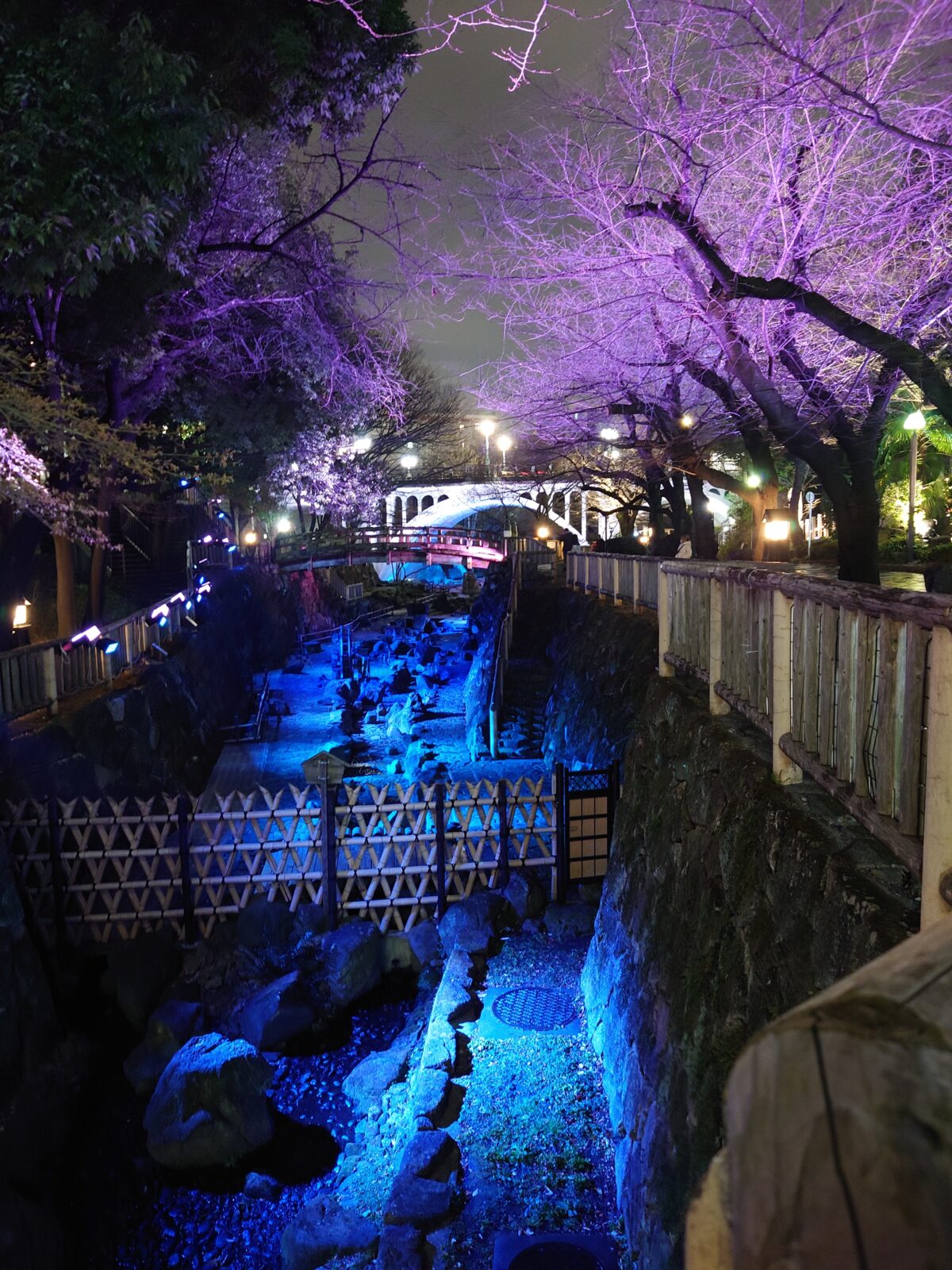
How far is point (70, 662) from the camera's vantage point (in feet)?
50.1

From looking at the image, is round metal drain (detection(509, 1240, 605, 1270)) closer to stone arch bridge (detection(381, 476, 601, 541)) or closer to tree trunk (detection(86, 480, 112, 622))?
tree trunk (detection(86, 480, 112, 622))

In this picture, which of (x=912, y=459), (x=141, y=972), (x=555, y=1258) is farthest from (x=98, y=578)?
(x=912, y=459)

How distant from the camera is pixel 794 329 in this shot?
11.8 metres

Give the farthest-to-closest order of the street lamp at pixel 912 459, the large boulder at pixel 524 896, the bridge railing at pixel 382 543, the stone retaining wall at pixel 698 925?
the bridge railing at pixel 382 543, the street lamp at pixel 912 459, the large boulder at pixel 524 896, the stone retaining wall at pixel 698 925

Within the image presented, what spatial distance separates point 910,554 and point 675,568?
17.9m

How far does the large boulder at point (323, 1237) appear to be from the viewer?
20.6ft

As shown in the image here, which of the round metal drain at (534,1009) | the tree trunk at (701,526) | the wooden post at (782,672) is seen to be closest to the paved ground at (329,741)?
the round metal drain at (534,1009)

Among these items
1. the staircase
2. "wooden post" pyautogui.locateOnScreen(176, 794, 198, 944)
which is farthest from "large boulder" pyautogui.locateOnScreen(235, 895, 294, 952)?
the staircase

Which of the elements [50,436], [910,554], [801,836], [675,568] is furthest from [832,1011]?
[910,554]

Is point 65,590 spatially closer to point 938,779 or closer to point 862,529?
point 862,529

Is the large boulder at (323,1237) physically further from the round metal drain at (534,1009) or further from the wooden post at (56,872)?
the wooden post at (56,872)

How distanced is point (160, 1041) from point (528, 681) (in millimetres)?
12666

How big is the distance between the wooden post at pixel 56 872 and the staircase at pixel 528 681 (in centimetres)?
1024

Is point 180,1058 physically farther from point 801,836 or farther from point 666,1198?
point 801,836
